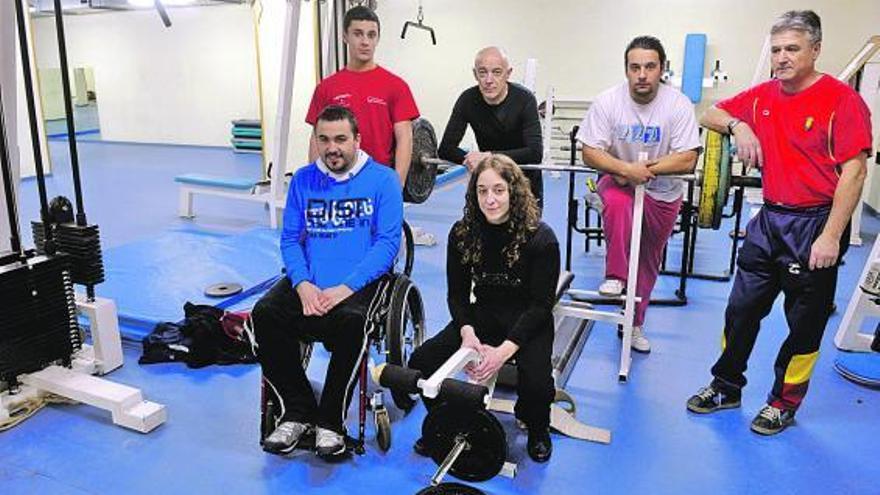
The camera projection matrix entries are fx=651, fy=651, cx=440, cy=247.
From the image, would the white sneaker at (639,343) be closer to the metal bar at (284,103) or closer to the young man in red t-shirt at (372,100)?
the young man in red t-shirt at (372,100)

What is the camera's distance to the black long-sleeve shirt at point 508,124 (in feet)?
11.2

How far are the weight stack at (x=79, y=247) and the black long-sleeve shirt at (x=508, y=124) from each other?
181 cm

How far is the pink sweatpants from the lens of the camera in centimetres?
296

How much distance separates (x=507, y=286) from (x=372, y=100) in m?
1.35

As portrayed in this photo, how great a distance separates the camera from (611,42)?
8672 mm

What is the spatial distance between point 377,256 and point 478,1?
7645 mm

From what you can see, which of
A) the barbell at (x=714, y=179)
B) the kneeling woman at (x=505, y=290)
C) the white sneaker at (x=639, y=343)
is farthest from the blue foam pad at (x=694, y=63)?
the kneeling woman at (x=505, y=290)

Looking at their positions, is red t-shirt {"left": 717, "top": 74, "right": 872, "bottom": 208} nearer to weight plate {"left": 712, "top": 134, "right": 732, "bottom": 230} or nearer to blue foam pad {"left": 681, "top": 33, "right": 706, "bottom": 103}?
weight plate {"left": 712, "top": 134, "right": 732, "bottom": 230}

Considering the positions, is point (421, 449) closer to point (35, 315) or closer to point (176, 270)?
point (35, 315)

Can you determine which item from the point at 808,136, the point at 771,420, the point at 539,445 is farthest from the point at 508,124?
the point at 771,420

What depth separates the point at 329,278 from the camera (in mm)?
2574

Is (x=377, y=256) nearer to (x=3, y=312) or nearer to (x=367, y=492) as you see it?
(x=367, y=492)

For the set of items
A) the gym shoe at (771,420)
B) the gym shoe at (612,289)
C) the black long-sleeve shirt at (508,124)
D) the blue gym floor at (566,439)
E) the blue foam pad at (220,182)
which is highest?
the black long-sleeve shirt at (508,124)

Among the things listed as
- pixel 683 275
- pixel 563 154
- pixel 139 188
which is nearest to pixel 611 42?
pixel 563 154
